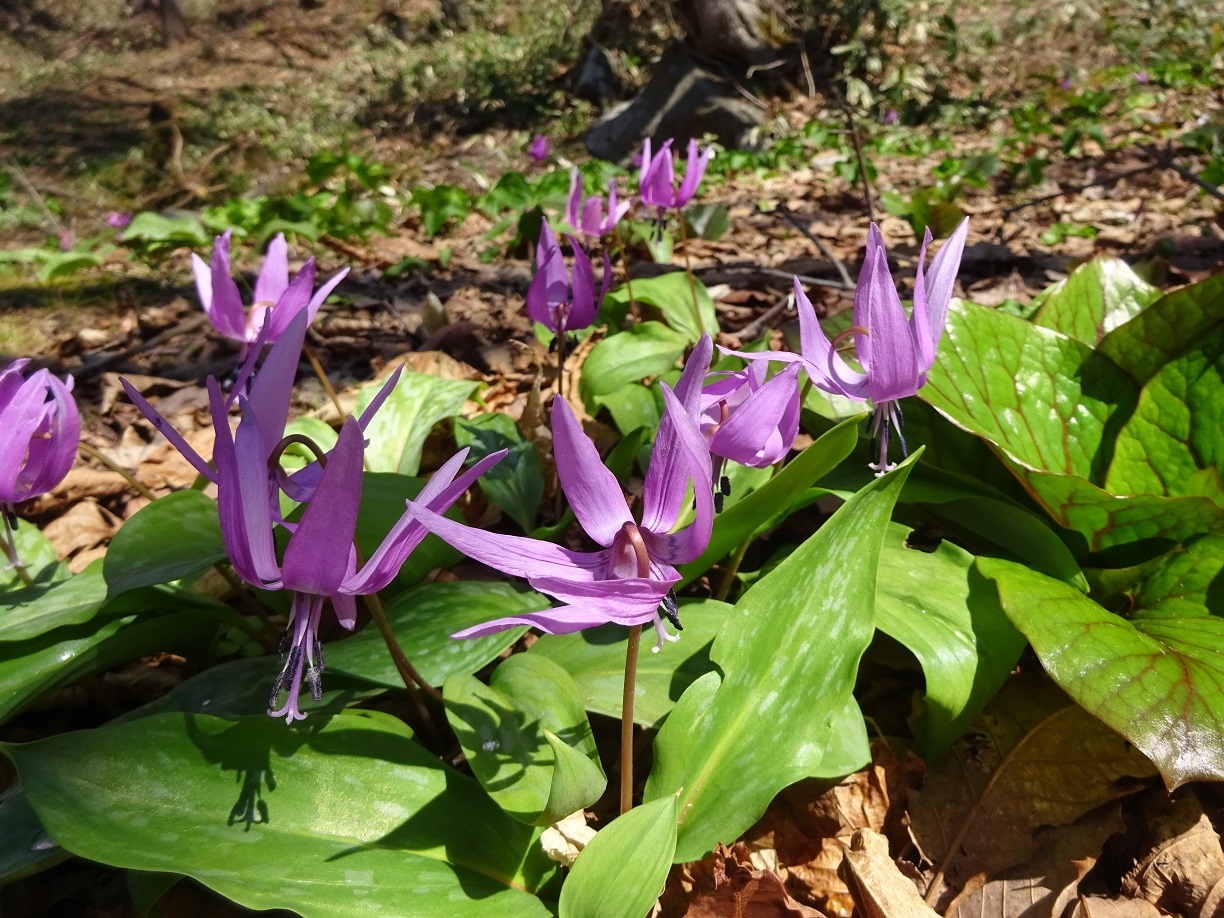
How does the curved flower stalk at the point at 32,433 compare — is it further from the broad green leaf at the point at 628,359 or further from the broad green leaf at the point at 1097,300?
the broad green leaf at the point at 1097,300

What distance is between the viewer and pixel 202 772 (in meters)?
1.15

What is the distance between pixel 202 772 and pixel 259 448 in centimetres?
56

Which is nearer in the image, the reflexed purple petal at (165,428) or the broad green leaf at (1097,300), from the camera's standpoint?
the reflexed purple petal at (165,428)

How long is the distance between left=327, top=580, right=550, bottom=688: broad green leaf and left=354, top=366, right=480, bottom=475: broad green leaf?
2.42 feet

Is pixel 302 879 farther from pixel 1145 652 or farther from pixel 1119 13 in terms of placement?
pixel 1119 13

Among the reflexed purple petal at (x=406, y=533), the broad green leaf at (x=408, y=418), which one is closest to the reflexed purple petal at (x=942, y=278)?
the reflexed purple petal at (x=406, y=533)

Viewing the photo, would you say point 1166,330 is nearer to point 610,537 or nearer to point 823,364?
point 823,364

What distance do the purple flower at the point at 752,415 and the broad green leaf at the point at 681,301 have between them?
58.3 inches

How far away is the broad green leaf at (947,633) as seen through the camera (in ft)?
4.33

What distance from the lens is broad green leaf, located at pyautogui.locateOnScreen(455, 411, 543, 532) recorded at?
2.06 m

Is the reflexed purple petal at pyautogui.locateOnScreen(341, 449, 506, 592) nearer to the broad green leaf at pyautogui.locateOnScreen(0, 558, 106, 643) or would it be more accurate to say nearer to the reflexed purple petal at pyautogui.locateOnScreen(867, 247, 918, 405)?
the reflexed purple petal at pyautogui.locateOnScreen(867, 247, 918, 405)

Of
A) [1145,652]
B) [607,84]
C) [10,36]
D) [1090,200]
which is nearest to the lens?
[1145,652]

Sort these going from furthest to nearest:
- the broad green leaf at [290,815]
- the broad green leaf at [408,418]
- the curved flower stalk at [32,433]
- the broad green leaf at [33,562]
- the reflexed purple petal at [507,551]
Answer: the broad green leaf at [408,418] → the broad green leaf at [33,562] → the curved flower stalk at [32,433] → the broad green leaf at [290,815] → the reflexed purple petal at [507,551]

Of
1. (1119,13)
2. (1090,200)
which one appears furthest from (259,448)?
(1119,13)
